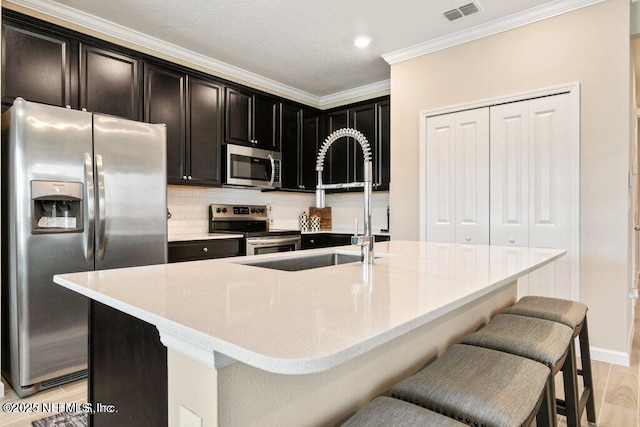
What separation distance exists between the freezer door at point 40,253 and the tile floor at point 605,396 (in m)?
0.11

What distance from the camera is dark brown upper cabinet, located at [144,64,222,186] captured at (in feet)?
10.9

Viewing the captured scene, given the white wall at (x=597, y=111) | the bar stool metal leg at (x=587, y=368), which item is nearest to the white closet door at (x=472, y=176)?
the white wall at (x=597, y=111)

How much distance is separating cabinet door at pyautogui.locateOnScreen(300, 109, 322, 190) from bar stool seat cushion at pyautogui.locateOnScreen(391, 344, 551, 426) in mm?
3598

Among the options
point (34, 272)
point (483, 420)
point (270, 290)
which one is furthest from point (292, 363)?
point (34, 272)

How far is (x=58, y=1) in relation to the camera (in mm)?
2746

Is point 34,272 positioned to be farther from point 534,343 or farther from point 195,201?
point 534,343

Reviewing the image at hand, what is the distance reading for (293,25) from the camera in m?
3.13

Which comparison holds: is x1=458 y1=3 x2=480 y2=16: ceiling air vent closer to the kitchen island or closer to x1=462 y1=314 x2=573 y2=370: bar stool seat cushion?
the kitchen island

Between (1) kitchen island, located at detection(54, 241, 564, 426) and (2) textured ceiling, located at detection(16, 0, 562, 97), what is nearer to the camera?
(1) kitchen island, located at detection(54, 241, 564, 426)

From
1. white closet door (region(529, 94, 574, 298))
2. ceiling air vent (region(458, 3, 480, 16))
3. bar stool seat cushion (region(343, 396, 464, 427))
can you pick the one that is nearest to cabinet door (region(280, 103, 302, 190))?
ceiling air vent (region(458, 3, 480, 16))

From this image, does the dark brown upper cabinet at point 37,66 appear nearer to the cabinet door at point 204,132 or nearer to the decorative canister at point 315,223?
the cabinet door at point 204,132

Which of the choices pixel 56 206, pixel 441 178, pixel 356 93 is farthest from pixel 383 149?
pixel 56 206

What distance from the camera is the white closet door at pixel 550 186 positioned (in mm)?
2814

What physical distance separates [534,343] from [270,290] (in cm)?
98
